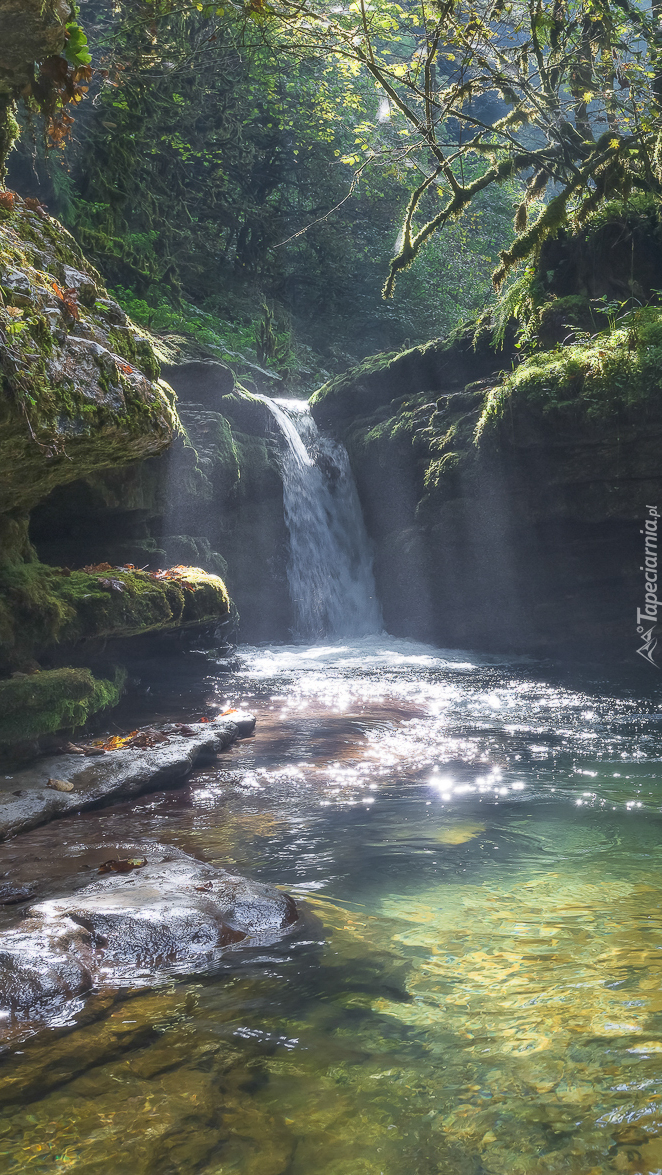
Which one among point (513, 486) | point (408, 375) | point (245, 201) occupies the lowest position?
point (513, 486)

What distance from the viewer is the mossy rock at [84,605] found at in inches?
246

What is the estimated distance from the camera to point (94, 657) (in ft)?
26.7

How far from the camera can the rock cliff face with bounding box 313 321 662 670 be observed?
423 inches

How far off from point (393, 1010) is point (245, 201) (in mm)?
23431

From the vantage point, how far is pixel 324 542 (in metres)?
16.4

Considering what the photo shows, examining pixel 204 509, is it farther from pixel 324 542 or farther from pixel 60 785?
pixel 60 785

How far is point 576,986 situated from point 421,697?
6.65 meters

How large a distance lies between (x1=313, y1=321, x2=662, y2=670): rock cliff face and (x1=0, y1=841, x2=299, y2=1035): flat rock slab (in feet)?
29.9

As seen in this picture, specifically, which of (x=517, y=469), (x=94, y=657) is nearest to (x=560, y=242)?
(x=517, y=469)

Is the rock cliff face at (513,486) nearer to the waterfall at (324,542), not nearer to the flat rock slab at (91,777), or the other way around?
the waterfall at (324,542)

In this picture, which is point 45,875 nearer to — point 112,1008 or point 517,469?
point 112,1008

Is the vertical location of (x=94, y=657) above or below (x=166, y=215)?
below
